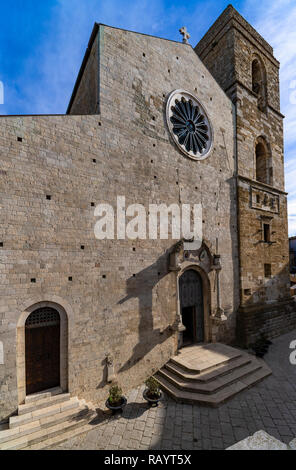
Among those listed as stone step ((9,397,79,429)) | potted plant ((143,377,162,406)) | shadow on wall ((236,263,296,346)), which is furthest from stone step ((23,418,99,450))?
shadow on wall ((236,263,296,346))

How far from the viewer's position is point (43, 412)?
20.5ft

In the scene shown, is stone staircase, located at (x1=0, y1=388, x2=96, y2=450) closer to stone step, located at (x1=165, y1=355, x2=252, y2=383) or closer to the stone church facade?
the stone church facade

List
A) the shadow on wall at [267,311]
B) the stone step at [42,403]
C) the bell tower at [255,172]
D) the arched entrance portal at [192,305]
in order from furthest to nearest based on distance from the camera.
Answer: the bell tower at [255,172], the shadow on wall at [267,311], the arched entrance portal at [192,305], the stone step at [42,403]

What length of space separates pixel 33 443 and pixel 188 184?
1093 cm

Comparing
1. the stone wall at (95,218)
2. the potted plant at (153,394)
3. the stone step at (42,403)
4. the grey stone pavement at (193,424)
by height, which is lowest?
the grey stone pavement at (193,424)

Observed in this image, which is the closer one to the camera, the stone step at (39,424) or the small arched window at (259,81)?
the stone step at (39,424)

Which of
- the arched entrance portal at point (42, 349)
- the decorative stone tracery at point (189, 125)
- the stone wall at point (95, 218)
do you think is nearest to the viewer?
the stone wall at point (95, 218)

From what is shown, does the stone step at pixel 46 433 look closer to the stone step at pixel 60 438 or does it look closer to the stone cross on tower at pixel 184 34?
the stone step at pixel 60 438

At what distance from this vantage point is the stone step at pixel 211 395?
7.28 meters

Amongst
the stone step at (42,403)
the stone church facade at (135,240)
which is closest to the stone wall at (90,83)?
the stone church facade at (135,240)

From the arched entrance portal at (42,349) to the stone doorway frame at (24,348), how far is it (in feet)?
0.56

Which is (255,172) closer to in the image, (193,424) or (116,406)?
(193,424)

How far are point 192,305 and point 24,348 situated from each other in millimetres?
7526

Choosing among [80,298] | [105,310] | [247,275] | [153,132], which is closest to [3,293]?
[80,298]
